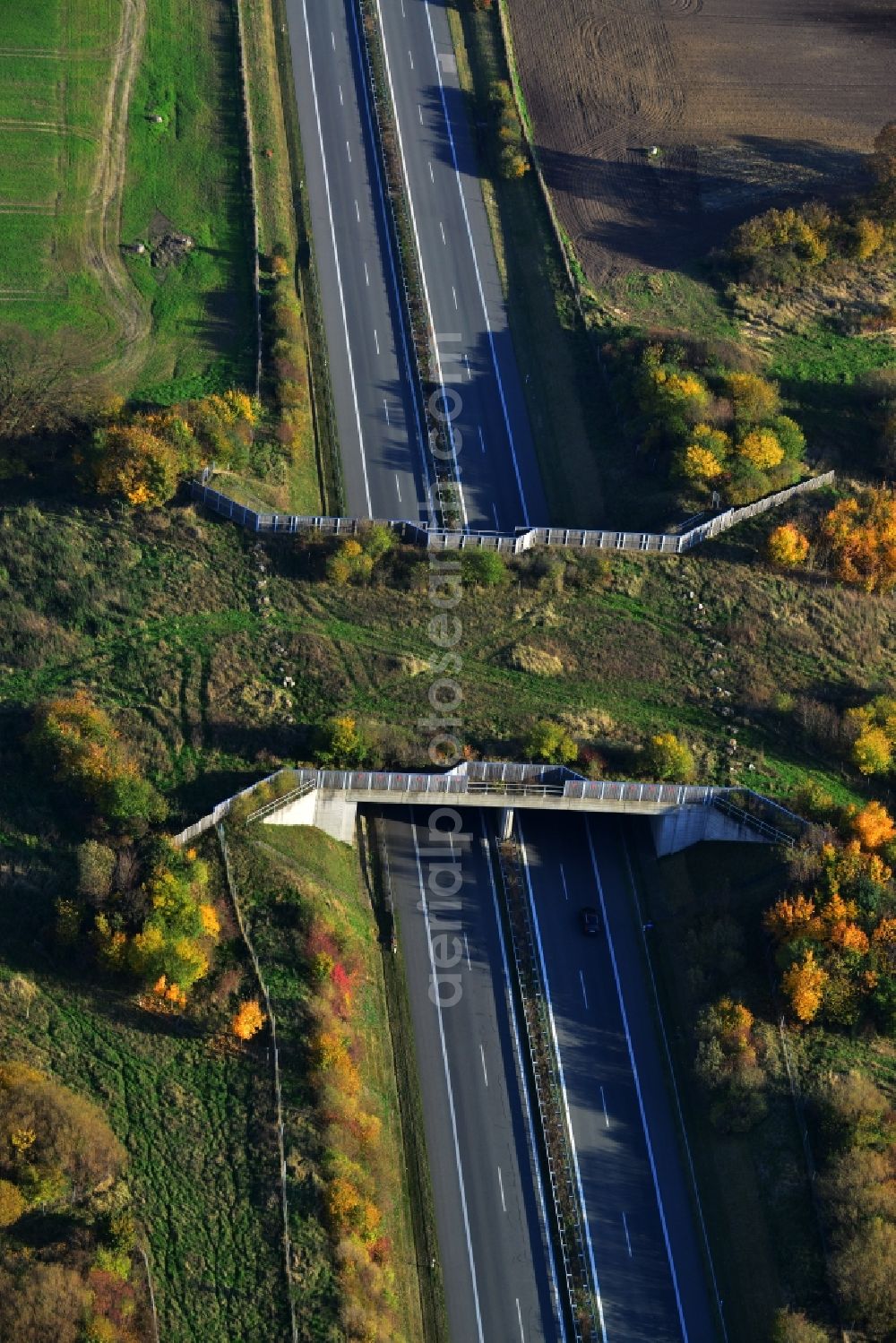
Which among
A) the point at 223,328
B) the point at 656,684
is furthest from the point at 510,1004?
the point at 223,328

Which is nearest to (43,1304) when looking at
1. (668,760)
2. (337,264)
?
(668,760)

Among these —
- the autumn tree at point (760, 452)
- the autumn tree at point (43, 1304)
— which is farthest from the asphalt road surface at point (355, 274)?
the autumn tree at point (43, 1304)

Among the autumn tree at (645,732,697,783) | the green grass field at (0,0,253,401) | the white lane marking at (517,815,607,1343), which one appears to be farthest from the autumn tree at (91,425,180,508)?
the autumn tree at (645,732,697,783)

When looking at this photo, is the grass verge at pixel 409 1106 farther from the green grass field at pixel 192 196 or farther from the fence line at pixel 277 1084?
the green grass field at pixel 192 196

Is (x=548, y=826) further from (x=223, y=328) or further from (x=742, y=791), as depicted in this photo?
(x=223, y=328)

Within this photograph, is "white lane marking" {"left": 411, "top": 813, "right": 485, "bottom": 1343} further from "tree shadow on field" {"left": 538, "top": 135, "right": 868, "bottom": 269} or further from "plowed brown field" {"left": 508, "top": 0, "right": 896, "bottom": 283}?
"tree shadow on field" {"left": 538, "top": 135, "right": 868, "bottom": 269}

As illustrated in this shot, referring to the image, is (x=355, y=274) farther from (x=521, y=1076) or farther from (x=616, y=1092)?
(x=616, y=1092)
